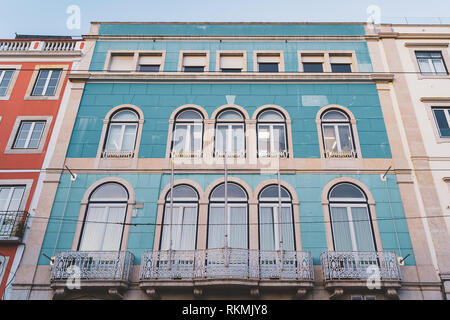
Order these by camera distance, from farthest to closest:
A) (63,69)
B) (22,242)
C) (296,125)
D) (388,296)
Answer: (63,69) < (296,125) < (22,242) < (388,296)

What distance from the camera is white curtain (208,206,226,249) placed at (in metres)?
14.4

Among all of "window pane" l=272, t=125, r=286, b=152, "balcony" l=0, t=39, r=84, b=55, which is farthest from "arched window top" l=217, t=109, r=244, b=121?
"balcony" l=0, t=39, r=84, b=55

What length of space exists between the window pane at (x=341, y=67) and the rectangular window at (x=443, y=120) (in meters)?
4.35

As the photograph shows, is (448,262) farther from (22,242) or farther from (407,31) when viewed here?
(22,242)

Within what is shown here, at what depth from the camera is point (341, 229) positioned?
1466cm

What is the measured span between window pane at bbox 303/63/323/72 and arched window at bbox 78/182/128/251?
10464 mm

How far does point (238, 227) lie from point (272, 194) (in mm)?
1962

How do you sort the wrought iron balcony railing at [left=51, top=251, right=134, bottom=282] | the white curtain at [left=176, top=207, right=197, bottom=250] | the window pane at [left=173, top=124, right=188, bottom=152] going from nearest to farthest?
1. the wrought iron balcony railing at [left=51, top=251, right=134, bottom=282]
2. the white curtain at [left=176, top=207, right=197, bottom=250]
3. the window pane at [left=173, top=124, right=188, bottom=152]

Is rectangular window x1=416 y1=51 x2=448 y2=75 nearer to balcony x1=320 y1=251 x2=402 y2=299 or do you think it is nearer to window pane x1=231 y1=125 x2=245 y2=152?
window pane x1=231 y1=125 x2=245 y2=152

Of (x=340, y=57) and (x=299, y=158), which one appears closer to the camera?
(x=299, y=158)

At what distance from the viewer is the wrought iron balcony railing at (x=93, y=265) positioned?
515 inches

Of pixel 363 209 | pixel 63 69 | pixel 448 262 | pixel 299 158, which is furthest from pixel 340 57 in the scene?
pixel 63 69

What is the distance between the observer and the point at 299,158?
631 inches
